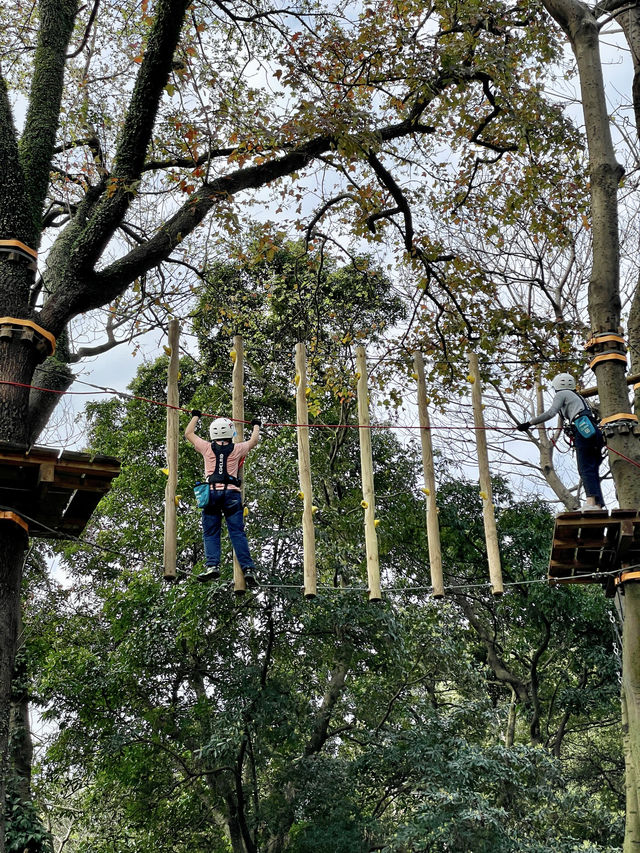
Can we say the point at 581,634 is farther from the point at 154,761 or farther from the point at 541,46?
the point at 541,46

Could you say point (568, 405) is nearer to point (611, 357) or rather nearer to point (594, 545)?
point (611, 357)

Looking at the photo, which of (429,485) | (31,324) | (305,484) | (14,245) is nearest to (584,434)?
(429,485)

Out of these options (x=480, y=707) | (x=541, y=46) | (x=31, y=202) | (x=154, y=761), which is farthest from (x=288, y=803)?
(x=541, y=46)

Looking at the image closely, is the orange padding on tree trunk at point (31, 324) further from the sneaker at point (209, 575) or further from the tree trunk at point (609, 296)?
the tree trunk at point (609, 296)

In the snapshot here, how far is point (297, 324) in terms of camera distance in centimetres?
1240

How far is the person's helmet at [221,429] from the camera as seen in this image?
5645mm

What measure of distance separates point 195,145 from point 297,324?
5118 millimetres

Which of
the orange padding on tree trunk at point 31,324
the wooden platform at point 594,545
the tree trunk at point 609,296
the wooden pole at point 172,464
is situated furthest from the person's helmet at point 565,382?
the orange padding on tree trunk at point 31,324

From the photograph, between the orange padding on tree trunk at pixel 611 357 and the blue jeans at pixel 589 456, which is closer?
the blue jeans at pixel 589 456

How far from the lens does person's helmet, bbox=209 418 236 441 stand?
5.64m

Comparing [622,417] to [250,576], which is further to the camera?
[622,417]

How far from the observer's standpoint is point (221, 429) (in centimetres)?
565

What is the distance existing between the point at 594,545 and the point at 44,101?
505 cm

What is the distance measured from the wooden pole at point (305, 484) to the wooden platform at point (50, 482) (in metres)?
1.13
